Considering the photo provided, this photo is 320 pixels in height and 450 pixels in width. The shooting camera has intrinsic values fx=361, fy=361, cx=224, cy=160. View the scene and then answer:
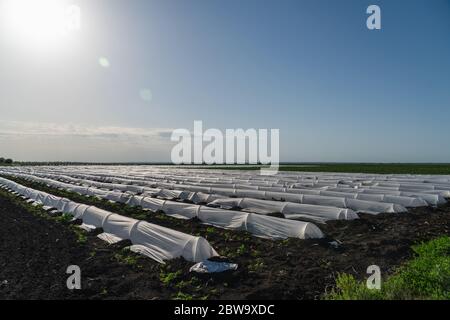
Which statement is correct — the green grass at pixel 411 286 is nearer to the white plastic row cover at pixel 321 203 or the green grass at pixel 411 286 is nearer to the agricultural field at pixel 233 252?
the agricultural field at pixel 233 252

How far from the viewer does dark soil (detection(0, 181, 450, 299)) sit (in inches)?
226

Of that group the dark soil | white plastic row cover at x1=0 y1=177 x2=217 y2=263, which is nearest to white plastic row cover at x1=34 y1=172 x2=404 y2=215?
the dark soil

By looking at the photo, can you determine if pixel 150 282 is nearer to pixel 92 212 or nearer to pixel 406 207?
pixel 92 212

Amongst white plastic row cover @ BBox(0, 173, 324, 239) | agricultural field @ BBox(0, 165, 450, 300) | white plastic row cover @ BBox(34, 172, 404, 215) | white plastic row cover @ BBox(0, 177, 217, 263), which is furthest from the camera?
white plastic row cover @ BBox(34, 172, 404, 215)

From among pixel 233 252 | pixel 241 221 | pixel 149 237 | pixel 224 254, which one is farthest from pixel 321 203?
pixel 149 237

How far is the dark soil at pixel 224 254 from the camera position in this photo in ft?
18.8

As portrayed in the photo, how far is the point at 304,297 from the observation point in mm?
5379

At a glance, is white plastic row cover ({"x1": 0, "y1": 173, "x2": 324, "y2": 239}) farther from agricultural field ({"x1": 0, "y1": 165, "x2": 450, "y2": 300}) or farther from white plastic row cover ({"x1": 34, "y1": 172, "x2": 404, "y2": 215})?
white plastic row cover ({"x1": 34, "y1": 172, "x2": 404, "y2": 215})

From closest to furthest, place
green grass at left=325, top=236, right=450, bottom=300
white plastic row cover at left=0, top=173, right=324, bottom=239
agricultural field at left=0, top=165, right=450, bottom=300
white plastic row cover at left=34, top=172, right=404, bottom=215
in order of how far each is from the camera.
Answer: green grass at left=325, top=236, right=450, bottom=300, agricultural field at left=0, top=165, right=450, bottom=300, white plastic row cover at left=0, top=173, right=324, bottom=239, white plastic row cover at left=34, top=172, right=404, bottom=215

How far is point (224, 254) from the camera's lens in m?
7.65

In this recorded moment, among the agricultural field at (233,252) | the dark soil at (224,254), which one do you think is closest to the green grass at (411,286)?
the agricultural field at (233,252)

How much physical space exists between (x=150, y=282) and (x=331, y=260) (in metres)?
3.48

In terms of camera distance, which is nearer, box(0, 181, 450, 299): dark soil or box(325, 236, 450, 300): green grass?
box(325, 236, 450, 300): green grass
